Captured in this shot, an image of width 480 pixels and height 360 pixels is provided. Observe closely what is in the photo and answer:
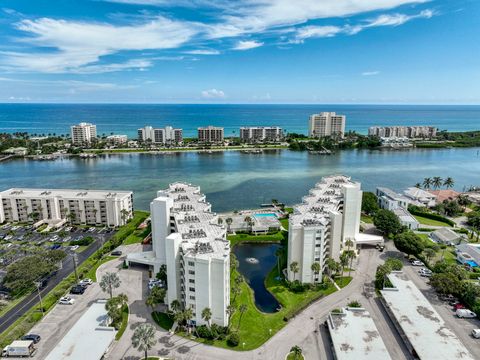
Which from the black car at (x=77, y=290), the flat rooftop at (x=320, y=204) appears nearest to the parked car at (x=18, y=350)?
the black car at (x=77, y=290)

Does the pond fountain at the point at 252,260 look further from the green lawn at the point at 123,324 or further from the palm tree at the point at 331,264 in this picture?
the green lawn at the point at 123,324

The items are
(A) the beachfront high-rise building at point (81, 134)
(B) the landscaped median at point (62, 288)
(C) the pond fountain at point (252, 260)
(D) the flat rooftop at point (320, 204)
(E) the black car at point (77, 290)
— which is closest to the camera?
(B) the landscaped median at point (62, 288)

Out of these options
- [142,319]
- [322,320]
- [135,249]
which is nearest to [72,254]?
[135,249]

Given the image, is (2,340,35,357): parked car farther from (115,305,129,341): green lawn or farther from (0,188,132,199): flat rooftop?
(0,188,132,199): flat rooftop

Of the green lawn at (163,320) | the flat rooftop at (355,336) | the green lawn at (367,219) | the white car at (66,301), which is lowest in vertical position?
the green lawn at (163,320)

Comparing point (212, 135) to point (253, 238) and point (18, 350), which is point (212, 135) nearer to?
point (253, 238)

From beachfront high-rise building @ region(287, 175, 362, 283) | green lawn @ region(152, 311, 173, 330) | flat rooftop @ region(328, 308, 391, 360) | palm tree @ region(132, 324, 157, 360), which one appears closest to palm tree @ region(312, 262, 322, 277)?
beachfront high-rise building @ region(287, 175, 362, 283)

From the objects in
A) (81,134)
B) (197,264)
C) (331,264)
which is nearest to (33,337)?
(197,264)

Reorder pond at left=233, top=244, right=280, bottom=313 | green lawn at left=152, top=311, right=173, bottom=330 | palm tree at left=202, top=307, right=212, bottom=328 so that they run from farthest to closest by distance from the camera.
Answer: pond at left=233, top=244, right=280, bottom=313
green lawn at left=152, top=311, right=173, bottom=330
palm tree at left=202, top=307, right=212, bottom=328
